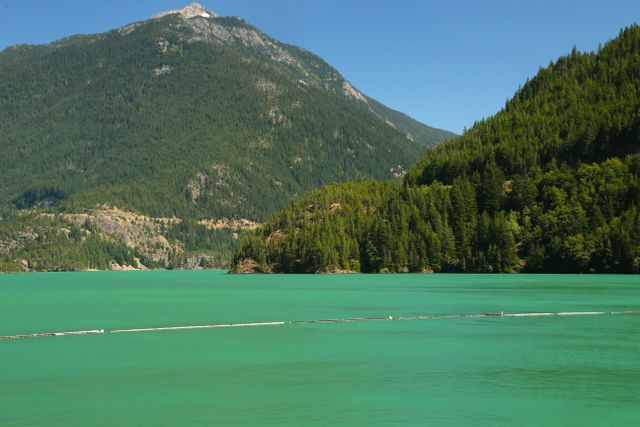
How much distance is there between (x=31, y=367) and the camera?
209ft

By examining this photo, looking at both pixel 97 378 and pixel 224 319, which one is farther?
pixel 224 319

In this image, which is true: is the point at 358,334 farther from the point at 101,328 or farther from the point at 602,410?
the point at 602,410

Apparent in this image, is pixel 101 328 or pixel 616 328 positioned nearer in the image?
pixel 616 328

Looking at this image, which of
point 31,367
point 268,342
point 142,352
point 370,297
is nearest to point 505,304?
point 370,297

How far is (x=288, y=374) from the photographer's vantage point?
197 feet

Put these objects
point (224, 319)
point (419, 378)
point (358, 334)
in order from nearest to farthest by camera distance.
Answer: point (419, 378), point (358, 334), point (224, 319)

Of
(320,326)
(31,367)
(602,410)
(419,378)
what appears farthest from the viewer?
(320,326)

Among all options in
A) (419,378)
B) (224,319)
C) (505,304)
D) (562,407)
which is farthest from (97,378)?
(505,304)

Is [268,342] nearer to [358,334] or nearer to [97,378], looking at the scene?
[358,334]

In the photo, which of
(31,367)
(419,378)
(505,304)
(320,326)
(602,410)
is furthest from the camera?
(505,304)

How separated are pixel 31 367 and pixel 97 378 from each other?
24.4 feet

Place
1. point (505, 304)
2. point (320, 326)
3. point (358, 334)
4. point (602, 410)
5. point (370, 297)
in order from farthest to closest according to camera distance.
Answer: point (370, 297) → point (505, 304) → point (320, 326) → point (358, 334) → point (602, 410)

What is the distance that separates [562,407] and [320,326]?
147 ft

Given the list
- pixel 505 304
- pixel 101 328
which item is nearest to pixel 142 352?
pixel 101 328
